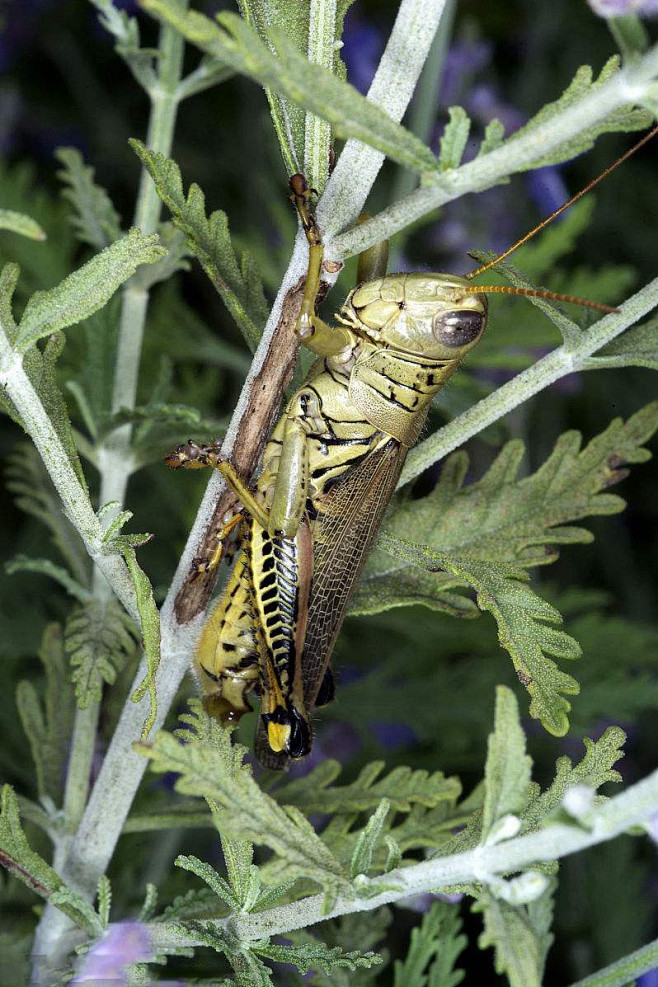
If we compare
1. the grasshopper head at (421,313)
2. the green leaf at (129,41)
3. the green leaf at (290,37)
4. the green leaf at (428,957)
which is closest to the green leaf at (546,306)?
the grasshopper head at (421,313)

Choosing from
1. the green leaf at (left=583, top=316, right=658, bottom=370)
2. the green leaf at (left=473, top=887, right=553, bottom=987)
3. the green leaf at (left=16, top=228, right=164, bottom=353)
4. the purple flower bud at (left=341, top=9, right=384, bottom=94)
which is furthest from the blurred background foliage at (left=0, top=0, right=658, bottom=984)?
the green leaf at (left=473, top=887, right=553, bottom=987)

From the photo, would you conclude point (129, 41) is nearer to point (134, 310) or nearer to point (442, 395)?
point (134, 310)

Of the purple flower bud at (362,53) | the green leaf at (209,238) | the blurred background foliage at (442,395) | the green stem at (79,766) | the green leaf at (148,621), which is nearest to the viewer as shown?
the green leaf at (148,621)

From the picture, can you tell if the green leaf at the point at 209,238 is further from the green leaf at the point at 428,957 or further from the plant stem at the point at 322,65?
the green leaf at the point at 428,957

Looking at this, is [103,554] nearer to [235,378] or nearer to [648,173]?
[235,378]

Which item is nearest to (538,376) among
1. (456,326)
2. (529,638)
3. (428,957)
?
(456,326)
